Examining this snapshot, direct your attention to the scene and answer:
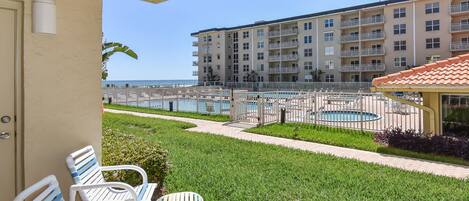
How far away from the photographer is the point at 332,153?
880 centimetres

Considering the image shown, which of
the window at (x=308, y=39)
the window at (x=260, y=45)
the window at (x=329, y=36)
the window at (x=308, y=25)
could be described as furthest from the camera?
the window at (x=260, y=45)

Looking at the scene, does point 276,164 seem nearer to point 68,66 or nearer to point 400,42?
point 68,66

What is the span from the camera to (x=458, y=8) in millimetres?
39812

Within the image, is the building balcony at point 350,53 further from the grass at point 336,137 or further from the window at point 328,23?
the grass at point 336,137

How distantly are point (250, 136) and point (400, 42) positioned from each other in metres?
40.9

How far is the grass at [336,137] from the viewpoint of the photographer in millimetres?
8453

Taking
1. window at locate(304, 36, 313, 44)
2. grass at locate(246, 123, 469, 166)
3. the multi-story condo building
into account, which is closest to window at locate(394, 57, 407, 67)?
the multi-story condo building

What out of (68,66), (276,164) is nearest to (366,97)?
(276,164)

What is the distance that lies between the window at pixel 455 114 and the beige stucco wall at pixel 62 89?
30.8 feet

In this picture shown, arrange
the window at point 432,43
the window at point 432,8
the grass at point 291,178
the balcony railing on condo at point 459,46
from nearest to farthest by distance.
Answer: the grass at point 291,178, the balcony railing on condo at point 459,46, the window at point 432,8, the window at point 432,43

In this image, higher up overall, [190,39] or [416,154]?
[190,39]

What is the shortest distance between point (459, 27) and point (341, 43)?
49.4 feet

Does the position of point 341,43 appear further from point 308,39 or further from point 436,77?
point 436,77

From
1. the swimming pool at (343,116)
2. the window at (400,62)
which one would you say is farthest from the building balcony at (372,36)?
the swimming pool at (343,116)
